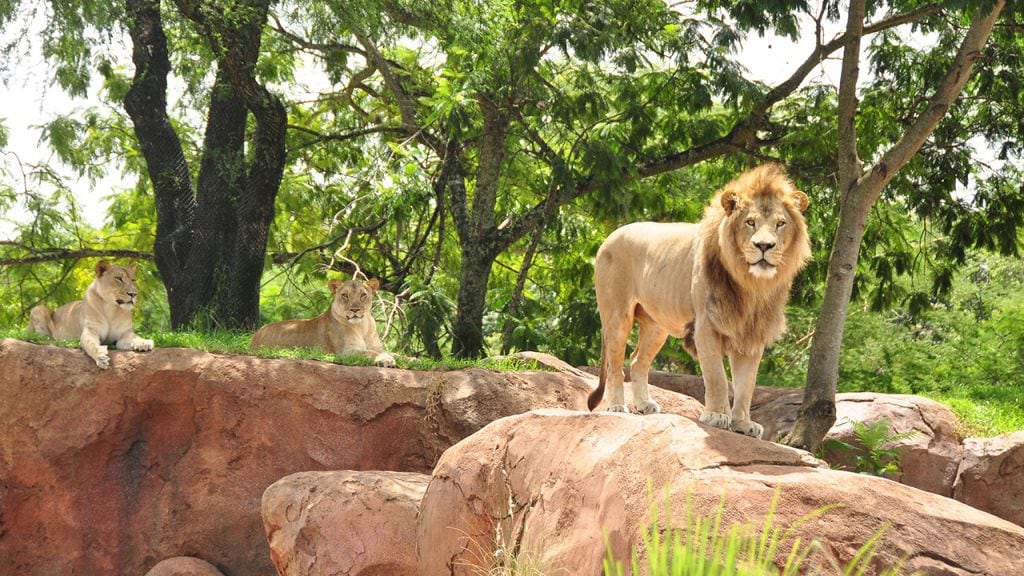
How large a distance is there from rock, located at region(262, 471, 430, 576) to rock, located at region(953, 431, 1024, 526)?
590 cm

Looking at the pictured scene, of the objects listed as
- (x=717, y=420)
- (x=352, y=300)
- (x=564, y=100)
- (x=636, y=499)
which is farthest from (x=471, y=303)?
(x=636, y=499)

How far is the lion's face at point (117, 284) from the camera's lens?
30.9ft

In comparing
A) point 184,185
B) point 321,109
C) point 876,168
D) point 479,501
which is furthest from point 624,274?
point 321,109

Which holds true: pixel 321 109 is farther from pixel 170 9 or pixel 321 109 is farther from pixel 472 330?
pixel 472 330

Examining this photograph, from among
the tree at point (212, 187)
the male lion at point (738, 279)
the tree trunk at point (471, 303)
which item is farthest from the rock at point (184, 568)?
the tree trunk at point (471, 303)

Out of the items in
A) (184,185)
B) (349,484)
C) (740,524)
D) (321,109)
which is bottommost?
(349,484)

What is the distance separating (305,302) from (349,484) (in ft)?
35.6

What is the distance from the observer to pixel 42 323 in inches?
405

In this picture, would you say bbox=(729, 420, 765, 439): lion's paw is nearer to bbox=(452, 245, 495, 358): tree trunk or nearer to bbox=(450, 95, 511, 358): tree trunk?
bbox=(452, 245, 495, 358): tree trunk

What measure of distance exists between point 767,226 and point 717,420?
47.5 inches

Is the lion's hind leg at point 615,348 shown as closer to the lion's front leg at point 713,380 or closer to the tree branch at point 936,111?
the lion's front leg at point 713,380

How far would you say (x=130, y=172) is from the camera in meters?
16.3

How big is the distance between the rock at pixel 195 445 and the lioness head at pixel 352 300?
0.95 meters

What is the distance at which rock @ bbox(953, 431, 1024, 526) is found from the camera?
991 centimetres
